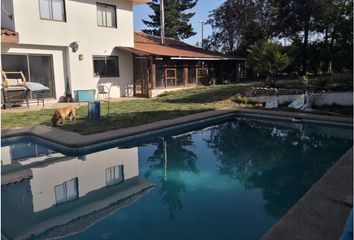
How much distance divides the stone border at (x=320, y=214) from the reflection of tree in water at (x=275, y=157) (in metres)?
0.72

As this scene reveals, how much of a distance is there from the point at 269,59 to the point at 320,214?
13129mm

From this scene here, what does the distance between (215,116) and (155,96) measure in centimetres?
797

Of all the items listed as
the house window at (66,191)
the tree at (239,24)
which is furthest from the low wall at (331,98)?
the tree at (239,24)

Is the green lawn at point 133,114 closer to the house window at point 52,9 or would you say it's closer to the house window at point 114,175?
the house window at point 114,175

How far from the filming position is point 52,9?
55.6 feet

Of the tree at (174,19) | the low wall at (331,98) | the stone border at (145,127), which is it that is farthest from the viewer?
the tree at (174,19)

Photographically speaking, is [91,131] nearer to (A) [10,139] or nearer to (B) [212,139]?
(A) [10,139]

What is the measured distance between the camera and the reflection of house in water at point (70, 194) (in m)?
5.15

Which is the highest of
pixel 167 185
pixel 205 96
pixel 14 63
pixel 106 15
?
pixel 106 15

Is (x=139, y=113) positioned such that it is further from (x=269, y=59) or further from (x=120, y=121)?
(x=269, y=59)

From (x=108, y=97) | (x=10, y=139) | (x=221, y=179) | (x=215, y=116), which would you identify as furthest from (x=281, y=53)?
(x=10, y=139)

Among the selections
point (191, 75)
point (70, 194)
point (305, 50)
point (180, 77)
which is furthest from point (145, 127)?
point (305, 50)

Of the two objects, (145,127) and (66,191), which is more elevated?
(145,127)

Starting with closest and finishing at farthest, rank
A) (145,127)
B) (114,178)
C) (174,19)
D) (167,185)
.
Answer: (167,185) < (114,178) < (145,127) < (174,19)
